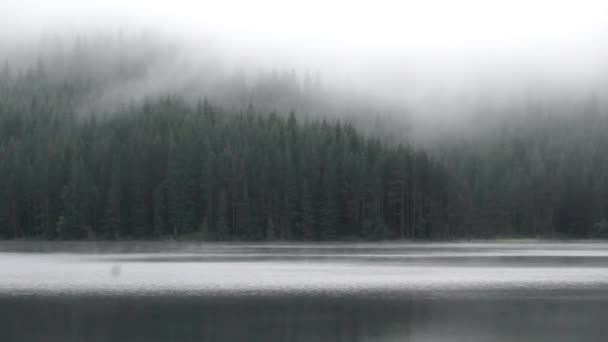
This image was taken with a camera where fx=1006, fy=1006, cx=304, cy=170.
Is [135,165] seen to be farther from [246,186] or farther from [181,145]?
[246,186]

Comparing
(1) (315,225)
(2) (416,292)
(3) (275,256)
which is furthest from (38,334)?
(1) (315,225)

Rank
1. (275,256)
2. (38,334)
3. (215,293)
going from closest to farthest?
1. (38,334)
2. (215,293)
3. (275,256)

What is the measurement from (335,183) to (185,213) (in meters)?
23.4

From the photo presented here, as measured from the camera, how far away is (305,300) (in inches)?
2344

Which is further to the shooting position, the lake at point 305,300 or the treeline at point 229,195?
the treeline at point 229,195

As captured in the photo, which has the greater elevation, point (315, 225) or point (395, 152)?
point (395, 152)

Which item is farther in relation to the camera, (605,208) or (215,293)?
(605,208)

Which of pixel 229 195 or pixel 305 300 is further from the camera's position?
pixel 229 195

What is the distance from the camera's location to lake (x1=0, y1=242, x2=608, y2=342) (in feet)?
156

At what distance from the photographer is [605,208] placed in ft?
567

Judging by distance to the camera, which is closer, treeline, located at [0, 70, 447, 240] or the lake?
the lake

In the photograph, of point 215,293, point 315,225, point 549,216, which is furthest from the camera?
point 549,216

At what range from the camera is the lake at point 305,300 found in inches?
1866

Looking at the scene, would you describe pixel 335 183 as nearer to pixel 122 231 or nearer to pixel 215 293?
pixel 122 231
